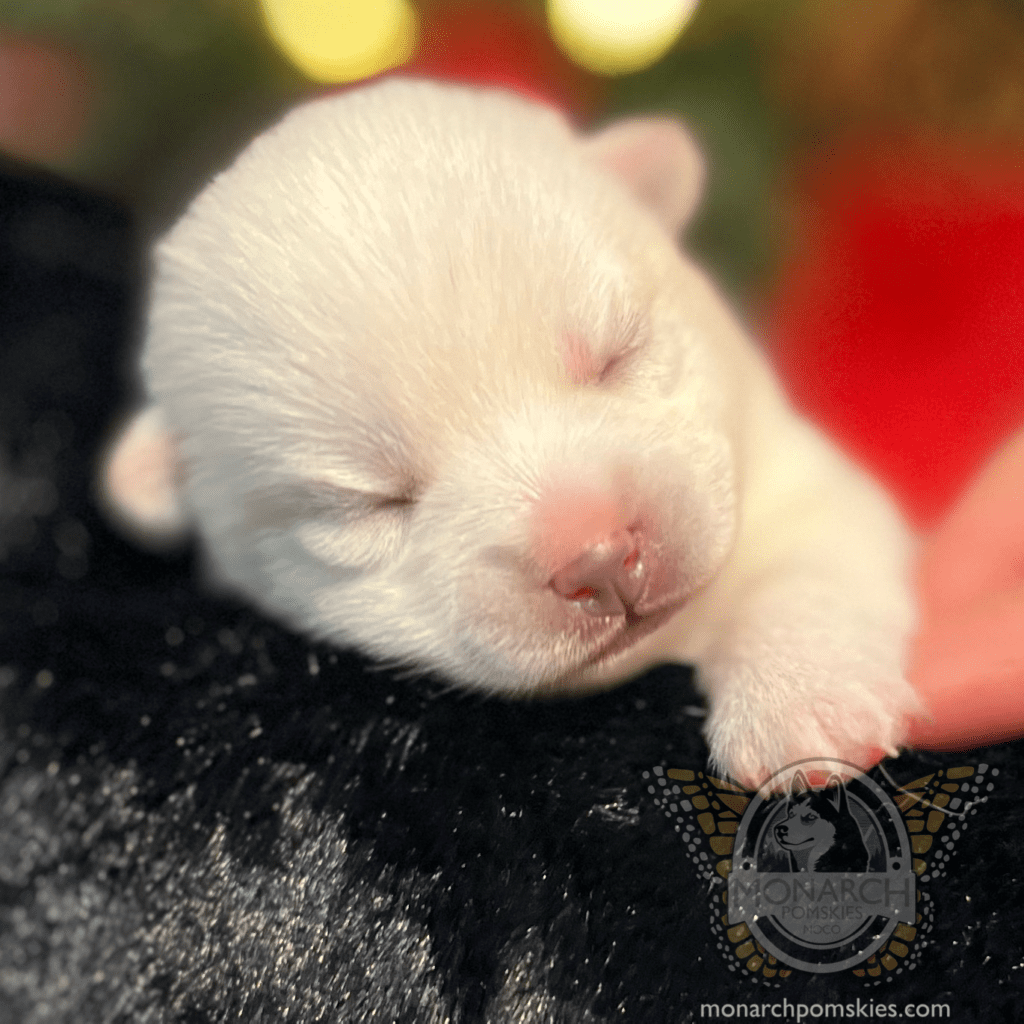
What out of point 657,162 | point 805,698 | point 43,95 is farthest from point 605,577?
point 43,95

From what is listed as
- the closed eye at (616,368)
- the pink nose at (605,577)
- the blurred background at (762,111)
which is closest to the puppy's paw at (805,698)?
the pink nose at (605,577)

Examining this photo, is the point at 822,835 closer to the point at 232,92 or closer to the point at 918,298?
the point at 918,298

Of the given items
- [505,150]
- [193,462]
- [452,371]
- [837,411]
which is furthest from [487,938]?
[837,411]

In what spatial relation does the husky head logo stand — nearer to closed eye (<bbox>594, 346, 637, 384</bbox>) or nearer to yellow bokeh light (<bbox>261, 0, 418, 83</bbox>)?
closed eye (<bbox>594, 346, 637, 384</bbox>)

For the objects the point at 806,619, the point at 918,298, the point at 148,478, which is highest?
the point at 918,298

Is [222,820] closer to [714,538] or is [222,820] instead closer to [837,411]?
[714,538]

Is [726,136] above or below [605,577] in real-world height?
above

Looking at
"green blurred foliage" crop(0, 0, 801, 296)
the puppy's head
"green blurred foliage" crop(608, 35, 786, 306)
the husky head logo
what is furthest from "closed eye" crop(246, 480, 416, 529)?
"green blurred foliage" crop(608, 35, 786, 306)
